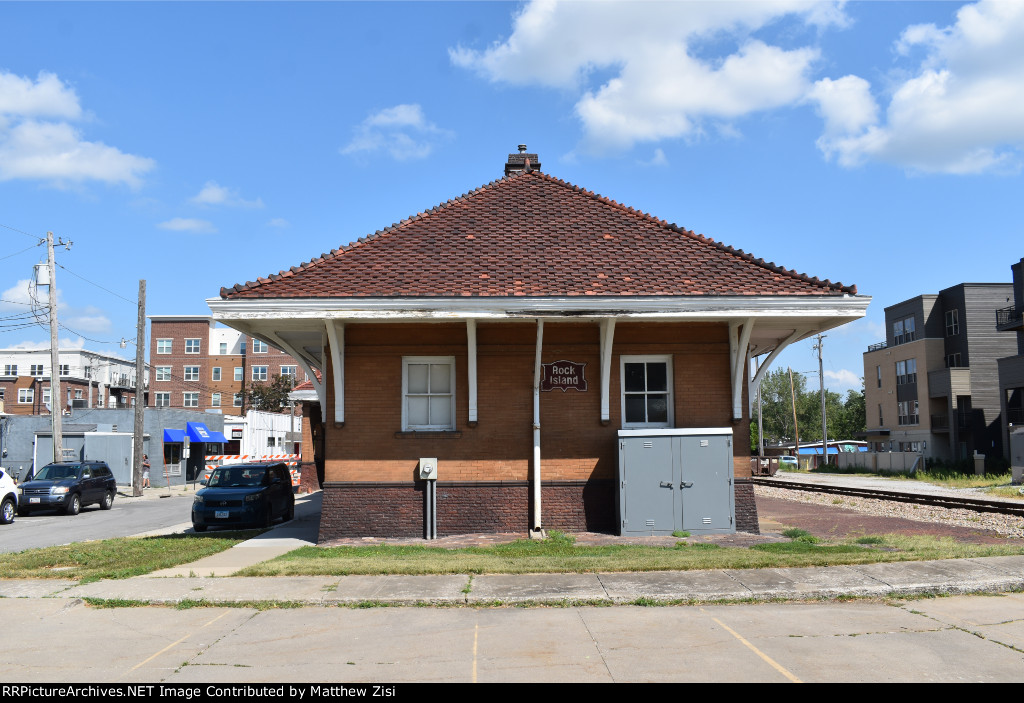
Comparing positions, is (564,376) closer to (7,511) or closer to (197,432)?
(7,511)

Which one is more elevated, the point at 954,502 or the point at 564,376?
the point at 564,376

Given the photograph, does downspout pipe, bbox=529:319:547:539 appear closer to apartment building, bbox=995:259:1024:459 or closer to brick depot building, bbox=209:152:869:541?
brick depot building, bbox=209:152:869:541

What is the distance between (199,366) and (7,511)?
65631 mm

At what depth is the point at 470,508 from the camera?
14.1 metres

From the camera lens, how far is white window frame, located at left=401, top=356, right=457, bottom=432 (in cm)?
1430

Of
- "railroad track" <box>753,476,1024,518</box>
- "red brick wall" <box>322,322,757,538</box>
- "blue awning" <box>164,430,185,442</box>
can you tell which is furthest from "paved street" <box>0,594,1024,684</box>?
"blue awning" <box>164,430,185,442</box>

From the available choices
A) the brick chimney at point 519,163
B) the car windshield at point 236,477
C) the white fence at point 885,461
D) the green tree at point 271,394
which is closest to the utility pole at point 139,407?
the car windshield at point 236,477

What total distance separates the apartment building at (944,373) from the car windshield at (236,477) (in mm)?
53575

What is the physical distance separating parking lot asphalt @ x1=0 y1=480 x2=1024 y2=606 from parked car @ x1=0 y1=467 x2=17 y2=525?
13156 mm

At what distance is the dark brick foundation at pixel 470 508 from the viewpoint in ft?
45.9

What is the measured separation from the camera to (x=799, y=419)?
114 m

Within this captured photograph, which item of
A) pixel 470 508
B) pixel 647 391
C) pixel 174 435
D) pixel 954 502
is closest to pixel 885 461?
pixel 954 502

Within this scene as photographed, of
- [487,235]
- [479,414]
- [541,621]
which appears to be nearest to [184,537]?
[479,414]

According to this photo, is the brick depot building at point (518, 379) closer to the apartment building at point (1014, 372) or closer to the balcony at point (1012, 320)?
the apartment building at point (1014, 372)
